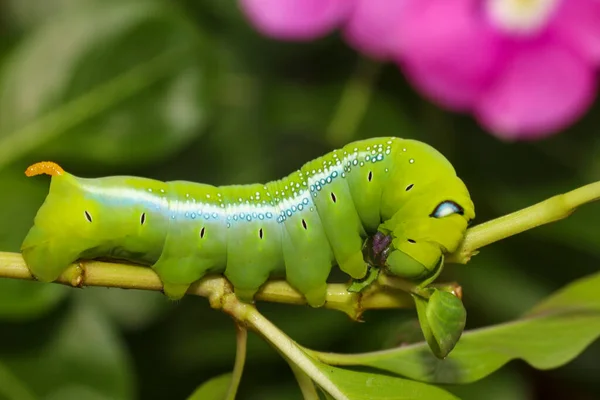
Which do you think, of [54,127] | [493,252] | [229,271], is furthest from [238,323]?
[493,252]

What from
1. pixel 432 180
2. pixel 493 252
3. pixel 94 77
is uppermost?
pixel 432 180

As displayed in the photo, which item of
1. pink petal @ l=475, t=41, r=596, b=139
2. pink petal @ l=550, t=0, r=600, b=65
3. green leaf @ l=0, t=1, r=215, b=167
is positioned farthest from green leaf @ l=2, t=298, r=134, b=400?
pink petal @ l=550, t=0, r=600, b=65

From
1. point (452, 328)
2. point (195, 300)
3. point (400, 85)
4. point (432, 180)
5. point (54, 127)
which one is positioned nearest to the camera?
point (452, 328)

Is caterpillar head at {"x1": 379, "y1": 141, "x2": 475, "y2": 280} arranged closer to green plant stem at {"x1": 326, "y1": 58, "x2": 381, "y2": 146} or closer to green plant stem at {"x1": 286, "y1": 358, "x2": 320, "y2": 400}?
green plant stem at {"x1": 286, "y1": 358, "x2": 320, "y2": 400}

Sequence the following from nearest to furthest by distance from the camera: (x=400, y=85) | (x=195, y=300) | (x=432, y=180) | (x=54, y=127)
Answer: (x=432, y=180)
(x=54, y=127)
(x=195, y=300)
(x=400, y=85)

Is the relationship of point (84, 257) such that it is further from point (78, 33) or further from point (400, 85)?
point (400, 85)

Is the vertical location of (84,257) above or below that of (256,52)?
above
